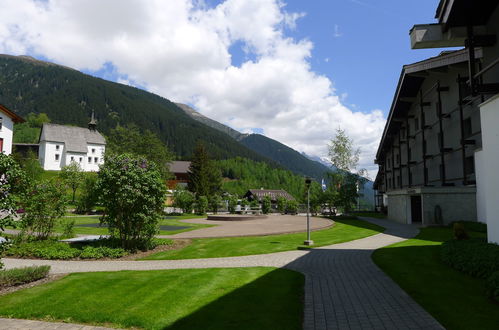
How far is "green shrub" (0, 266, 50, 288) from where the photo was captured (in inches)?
342

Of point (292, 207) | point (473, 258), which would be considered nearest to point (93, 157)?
point (292, 207)

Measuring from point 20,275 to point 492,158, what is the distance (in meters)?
13.8

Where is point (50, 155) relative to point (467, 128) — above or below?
above

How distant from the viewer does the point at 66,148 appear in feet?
289

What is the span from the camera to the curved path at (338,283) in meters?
6.05

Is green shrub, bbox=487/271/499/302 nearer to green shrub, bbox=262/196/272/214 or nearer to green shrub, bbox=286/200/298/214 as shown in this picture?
green shrub, bbox=262/196/272/214

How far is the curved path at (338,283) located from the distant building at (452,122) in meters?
4.15

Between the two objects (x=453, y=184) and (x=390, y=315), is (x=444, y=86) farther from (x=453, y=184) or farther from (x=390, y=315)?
(x=390, y=315)

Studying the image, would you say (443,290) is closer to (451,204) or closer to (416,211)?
(451,204)

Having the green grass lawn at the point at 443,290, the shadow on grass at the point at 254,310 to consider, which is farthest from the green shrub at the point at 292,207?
the shadow on grass at the point at 254,310

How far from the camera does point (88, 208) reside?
4106 cm

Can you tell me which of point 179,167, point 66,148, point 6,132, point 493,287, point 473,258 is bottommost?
point 493,287

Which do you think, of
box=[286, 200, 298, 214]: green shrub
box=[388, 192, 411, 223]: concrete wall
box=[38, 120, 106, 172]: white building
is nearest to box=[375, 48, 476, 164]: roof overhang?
box=[388, 192, 411, 223]: concrete wall

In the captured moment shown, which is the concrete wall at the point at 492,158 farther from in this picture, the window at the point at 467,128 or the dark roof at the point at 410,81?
the window at the point at 467,128
